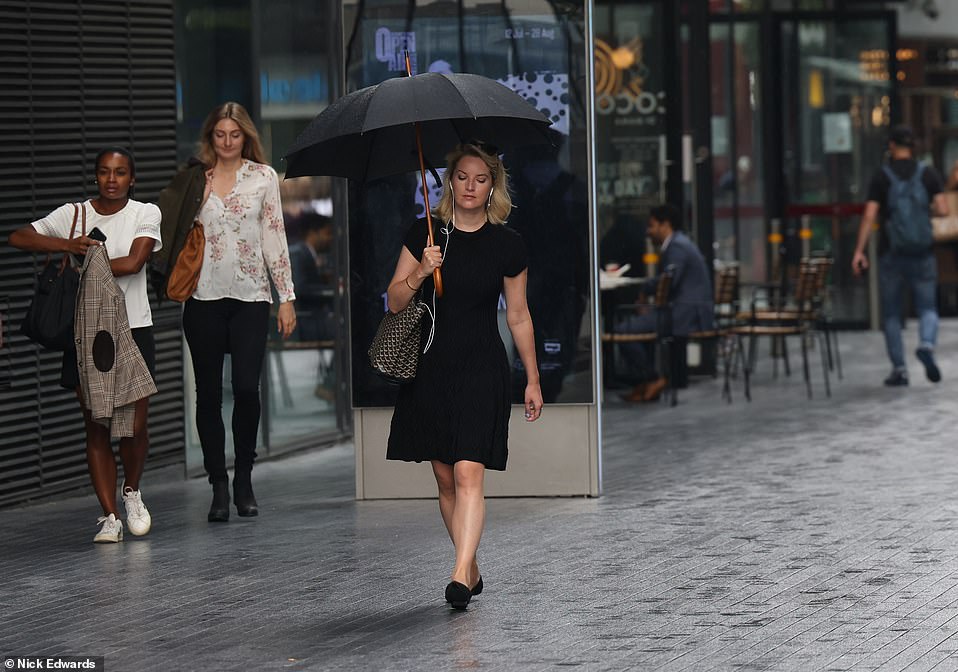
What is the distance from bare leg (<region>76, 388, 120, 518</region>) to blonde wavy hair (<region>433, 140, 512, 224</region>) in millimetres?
2441

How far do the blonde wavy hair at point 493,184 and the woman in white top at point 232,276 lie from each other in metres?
2.22

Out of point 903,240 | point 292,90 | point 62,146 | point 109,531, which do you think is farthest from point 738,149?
point 109,531

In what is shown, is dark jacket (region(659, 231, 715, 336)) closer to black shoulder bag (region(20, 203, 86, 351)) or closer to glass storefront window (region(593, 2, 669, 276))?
glass storefront window (region(593, 2, 669, 276))

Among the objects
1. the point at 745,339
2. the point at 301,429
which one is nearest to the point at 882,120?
the point at 745,339

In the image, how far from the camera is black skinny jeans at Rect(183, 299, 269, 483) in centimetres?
910

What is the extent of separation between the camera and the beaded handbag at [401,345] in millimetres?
6852

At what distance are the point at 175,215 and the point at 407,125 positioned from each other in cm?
169

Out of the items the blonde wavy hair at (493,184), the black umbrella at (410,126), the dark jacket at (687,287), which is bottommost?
the dark jacket at (687,287)

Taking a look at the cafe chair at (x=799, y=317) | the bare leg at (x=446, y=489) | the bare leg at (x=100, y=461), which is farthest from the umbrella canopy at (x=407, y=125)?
the cafe chair at (x=799, y=317)

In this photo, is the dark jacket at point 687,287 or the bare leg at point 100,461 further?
the dark jacket at point 687,287

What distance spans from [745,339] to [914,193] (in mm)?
5845

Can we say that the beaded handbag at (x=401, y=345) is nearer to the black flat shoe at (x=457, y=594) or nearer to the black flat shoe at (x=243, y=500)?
the black flat shoe at (x=457, y=594)

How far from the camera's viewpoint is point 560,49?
9.47 metres

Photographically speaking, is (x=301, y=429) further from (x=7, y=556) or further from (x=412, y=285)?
(x=412, y=285)
